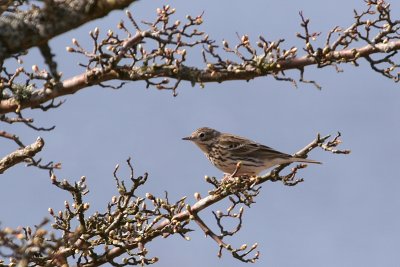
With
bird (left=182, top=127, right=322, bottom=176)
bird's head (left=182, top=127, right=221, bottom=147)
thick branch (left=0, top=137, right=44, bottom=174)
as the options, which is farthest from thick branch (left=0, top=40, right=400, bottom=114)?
bird's head (left=182, top=127, right=221, bottom=147)

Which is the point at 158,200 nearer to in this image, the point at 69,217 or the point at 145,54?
the point at 69,217

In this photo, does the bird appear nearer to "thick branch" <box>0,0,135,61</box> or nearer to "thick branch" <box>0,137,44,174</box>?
"thick branch" <box>0,137,44,174</box>

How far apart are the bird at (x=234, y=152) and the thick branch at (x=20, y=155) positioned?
508 centimetres

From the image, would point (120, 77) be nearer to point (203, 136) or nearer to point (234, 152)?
point (234, 152)

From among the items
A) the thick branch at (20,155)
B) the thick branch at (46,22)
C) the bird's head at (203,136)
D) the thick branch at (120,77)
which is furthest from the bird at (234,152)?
the thick branch at (46,22)

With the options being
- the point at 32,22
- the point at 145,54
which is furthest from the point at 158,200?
the point at 32,22

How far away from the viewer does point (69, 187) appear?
37.2 ft

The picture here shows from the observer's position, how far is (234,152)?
16375 mm

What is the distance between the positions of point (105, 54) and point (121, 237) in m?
3.35

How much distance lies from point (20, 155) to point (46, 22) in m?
3.40

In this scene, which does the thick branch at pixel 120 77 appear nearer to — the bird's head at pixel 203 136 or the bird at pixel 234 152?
the bird at pixel 234 152

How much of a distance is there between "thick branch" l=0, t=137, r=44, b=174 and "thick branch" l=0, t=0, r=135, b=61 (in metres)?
2.96

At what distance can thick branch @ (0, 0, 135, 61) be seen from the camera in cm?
779

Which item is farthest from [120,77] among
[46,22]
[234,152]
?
[234,152]
